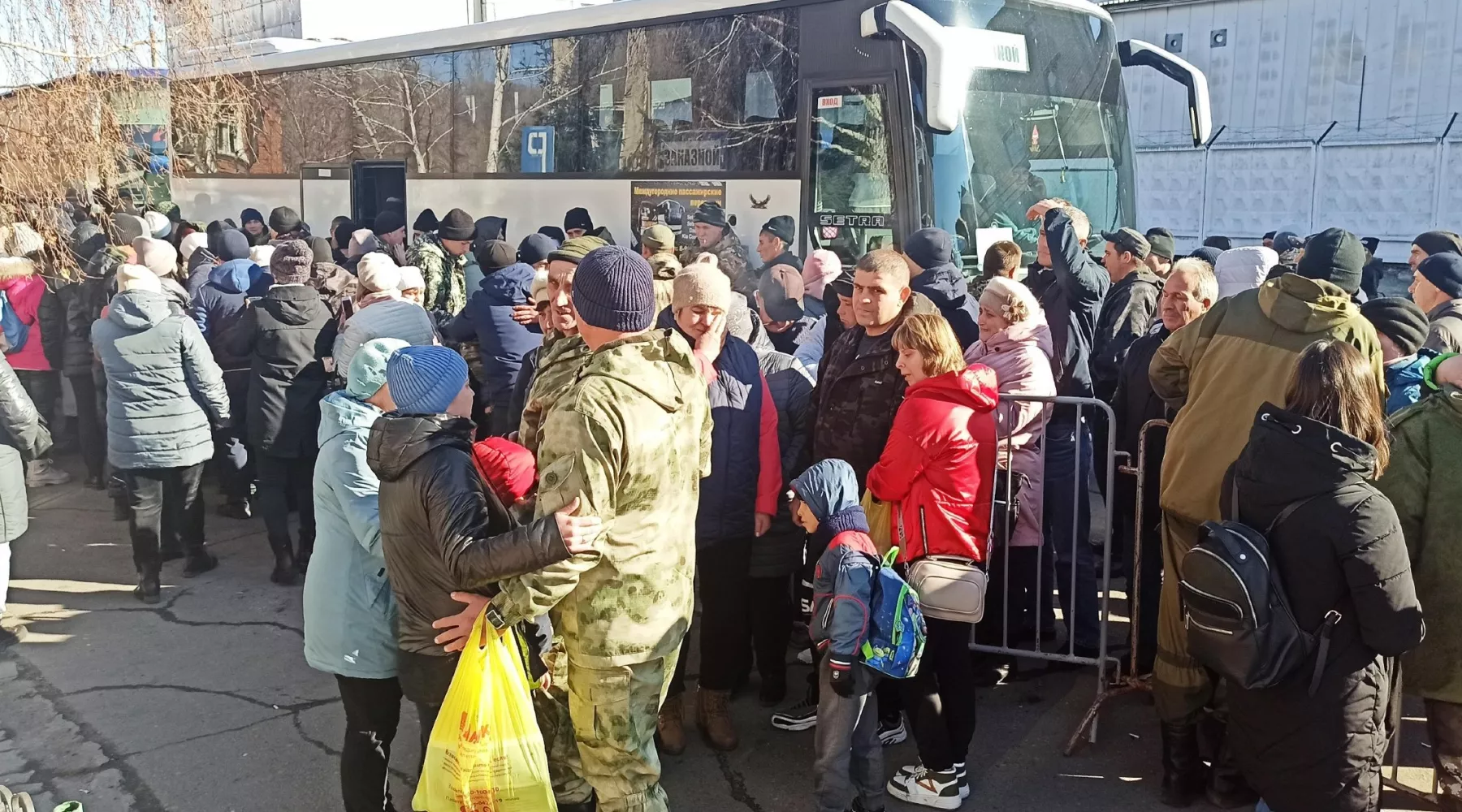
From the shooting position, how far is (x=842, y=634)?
3635 millimetres

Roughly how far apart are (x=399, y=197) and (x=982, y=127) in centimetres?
810

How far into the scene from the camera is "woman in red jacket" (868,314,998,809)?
13.5ft

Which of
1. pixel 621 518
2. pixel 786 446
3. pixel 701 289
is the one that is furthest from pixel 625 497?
pixel 786 446

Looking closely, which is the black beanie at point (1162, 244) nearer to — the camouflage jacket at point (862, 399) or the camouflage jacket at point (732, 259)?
the camouflage jacket at point (732, 259)

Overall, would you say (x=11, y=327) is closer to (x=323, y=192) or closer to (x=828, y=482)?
(x=323, y=192)

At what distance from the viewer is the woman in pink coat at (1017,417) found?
16.4 feet

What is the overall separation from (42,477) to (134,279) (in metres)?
3.84

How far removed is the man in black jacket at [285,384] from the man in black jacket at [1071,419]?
408 cm

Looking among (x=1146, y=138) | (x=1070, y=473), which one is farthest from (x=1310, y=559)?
(x=1146, y=138)

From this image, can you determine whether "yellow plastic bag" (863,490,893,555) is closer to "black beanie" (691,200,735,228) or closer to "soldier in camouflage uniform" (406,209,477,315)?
"black beanie" (691,200,735,228)

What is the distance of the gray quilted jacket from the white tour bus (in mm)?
4975

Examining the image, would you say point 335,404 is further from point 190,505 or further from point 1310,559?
point 190,505

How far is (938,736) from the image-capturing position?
4.12m

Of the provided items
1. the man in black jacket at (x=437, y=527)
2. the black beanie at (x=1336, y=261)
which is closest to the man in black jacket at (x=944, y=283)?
the black beanie at (x=1336, y=261)
